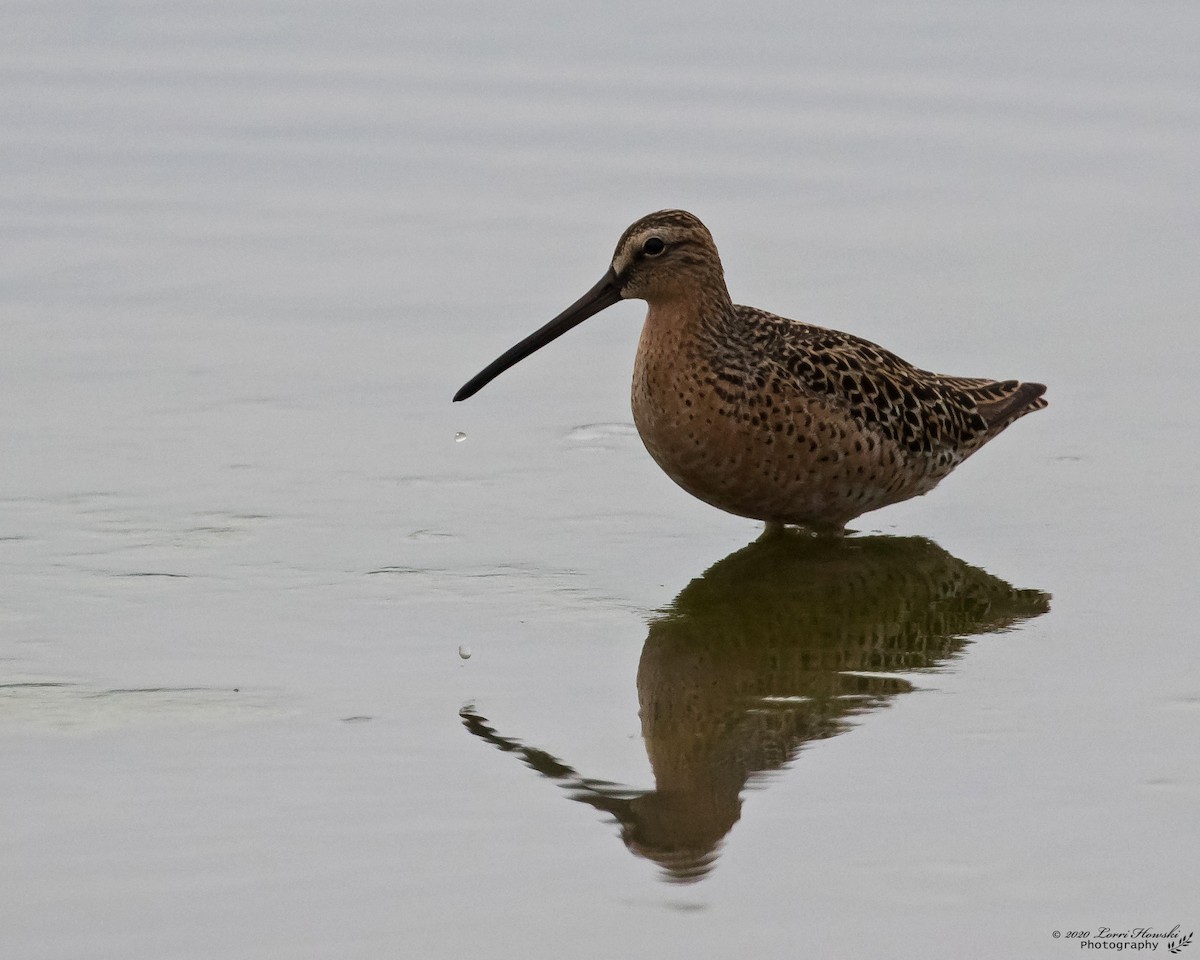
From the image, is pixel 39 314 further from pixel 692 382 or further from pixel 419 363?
pixel 692 382

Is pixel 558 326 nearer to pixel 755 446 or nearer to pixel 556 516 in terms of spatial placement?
pixel 556 516

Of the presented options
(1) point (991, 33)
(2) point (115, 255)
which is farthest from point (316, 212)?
(1) point (991, 33)

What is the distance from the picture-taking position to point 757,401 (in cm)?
680

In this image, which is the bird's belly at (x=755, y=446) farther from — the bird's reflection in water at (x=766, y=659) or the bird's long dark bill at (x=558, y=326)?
the bird's long dark bill at (x=558, y=326)

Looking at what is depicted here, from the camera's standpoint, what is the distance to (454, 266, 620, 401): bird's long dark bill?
23.5 ft

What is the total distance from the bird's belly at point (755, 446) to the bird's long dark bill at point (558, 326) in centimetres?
34

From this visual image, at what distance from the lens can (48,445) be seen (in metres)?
7.31

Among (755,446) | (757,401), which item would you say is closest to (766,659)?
(755,446)

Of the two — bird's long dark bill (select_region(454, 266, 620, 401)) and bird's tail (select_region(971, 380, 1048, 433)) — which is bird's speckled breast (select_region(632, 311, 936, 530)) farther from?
bird's tail (select_region(971, 380, 1048, 433))

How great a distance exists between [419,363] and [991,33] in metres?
5.92

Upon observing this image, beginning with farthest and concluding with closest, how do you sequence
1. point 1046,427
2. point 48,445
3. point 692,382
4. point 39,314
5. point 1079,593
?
point 39,314 < point 1046,427 < point 48,445 < point 692,382 < point 1079,593

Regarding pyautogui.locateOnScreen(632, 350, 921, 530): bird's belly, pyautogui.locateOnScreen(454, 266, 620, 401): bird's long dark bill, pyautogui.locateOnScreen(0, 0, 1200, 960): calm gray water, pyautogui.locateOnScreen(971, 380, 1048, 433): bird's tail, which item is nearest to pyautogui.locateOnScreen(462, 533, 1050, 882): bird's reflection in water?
pyautogui.locateOnScreen(0, 0, 1200, 960): calm gray water

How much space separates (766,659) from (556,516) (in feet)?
4.33

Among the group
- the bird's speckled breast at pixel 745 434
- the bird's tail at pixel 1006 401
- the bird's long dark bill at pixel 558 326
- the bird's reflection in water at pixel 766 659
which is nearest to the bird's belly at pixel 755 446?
the bird's speckled breast at pixel 745 434
